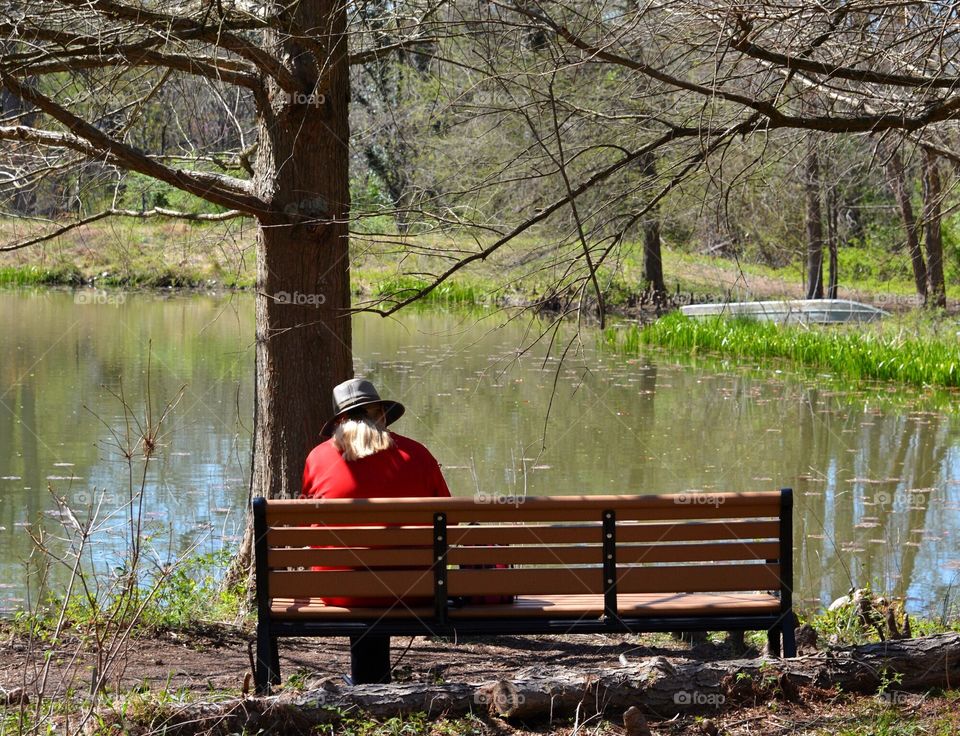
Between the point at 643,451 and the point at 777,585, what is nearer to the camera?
the point at 777,585

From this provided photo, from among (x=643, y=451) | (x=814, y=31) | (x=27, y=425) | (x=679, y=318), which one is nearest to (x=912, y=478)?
(x=643, y=451)

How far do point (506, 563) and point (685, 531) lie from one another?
26.1 inches

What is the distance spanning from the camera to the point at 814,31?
17.7ft

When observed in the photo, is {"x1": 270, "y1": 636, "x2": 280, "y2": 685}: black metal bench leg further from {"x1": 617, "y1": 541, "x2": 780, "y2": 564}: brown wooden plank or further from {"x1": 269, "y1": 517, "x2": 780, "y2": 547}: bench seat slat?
{"x1": 617, "y1": 541, "x2": 780, "y2": 564}: brown wooden plank

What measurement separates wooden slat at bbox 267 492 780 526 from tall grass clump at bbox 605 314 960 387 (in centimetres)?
1094

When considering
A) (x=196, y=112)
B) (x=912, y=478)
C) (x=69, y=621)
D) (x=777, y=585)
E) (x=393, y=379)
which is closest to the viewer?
(x=777, y=585)

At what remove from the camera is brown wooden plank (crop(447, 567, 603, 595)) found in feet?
14.0

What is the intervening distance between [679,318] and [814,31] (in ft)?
57.2

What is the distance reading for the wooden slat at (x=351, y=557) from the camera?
13.8 feet

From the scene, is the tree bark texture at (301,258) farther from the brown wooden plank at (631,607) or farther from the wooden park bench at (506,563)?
the brown wooden plank at (631,607)

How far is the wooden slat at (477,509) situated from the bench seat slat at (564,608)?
0.32 meters

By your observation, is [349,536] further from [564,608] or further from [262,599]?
[564,608]

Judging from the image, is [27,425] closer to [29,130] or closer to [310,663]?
[29,130]

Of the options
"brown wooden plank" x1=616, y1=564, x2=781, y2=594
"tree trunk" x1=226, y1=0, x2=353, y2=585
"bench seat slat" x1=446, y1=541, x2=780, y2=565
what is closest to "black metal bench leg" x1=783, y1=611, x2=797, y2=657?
"brown wooden plank" x1=616, y1=564, x2=781, y2=594
